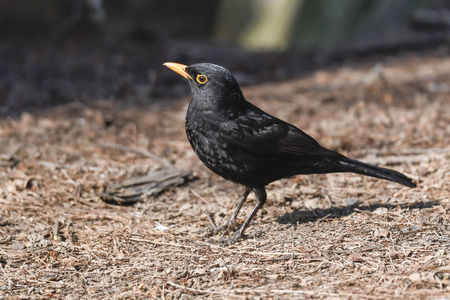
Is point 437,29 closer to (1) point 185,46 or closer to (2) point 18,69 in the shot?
(1) point 185,46

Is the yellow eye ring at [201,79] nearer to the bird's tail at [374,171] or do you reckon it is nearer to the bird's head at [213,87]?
the bird's head at [213,87]

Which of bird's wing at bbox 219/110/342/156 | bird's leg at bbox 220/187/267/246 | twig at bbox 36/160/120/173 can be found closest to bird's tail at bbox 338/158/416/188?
bird's wing at bbox 219/110/342/156

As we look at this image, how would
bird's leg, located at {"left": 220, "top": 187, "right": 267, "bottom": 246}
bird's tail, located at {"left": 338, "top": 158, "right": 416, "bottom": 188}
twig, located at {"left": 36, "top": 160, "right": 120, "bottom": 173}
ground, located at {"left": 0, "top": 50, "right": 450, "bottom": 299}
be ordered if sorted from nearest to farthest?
ground, located at {"left": 0, "top": 50, "right": 450, "bottom": 299}
bird's leg, located at {"left": 220, "top": 187, "right": 267, "bottom": 246}
bird's tail, located at {"left": 338, "top": 158, "right": 416, "bottom": 188}
twig, located at {"left": 36, "top": 160, "right": 120, "bottom": 173}

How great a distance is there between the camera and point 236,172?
411cm

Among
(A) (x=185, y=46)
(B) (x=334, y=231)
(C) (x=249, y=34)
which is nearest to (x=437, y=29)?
(C) (x=249, y=34)

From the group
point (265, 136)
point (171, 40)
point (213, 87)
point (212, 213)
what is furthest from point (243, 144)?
point (171, 40)

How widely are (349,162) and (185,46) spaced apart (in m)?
6.42

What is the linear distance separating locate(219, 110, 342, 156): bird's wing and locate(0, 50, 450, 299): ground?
1.88 ft

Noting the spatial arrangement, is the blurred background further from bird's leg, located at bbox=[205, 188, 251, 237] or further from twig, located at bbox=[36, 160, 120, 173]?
bird's leg, located at bbox=[205, 188, 251, 237]

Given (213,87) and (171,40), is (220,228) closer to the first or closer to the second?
(213,87)

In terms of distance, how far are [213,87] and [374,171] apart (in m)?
1.49

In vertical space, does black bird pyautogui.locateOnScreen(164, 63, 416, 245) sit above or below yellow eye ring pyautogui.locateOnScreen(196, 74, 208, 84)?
below

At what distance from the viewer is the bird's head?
14.0 feet

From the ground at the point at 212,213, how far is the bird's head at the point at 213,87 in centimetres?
99
